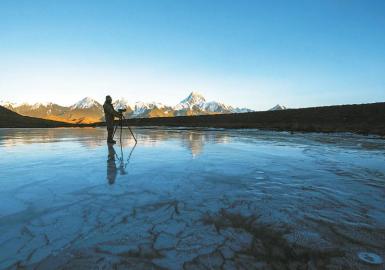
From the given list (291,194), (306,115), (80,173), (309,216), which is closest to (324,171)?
(291,194)

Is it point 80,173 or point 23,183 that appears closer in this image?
point 23,183

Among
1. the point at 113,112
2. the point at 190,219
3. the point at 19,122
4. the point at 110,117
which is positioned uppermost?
the point at 113,112

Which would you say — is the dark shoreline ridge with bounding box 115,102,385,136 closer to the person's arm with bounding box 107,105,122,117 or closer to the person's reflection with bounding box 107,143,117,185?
the person's arm with bounding box 107,105,122,117

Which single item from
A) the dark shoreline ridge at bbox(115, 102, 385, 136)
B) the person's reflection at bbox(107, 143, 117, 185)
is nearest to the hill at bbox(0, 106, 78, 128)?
the dark shoreline ridge at bbox(115, 102, 385, 136)

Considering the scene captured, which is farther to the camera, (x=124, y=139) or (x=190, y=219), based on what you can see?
(x=124, y=139)

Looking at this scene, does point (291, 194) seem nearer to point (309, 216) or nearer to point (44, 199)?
point (309, 216)

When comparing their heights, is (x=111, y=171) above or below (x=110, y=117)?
below

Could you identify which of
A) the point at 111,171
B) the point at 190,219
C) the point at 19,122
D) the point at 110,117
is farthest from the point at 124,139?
the point at 19,122

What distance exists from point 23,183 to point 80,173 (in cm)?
121

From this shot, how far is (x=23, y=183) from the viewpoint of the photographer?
5582 mm

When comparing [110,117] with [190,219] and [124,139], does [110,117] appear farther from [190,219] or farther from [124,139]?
[190,219]

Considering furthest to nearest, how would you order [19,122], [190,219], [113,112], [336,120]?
[19,122] < [336,120] < [113,112] < [190,219]

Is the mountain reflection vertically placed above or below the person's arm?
below

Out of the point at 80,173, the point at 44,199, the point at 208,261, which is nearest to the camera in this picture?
the point at 208,261
